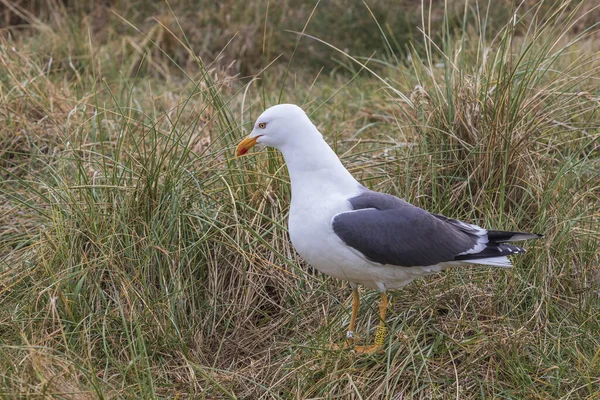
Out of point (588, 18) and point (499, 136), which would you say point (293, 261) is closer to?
point (499, 136)

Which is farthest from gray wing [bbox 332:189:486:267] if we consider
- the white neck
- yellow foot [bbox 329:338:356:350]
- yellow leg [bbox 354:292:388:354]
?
yellow foot [bbox 329:338:356:350]

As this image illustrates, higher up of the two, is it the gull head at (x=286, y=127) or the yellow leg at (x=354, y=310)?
the gull head at (x=286, y=127)

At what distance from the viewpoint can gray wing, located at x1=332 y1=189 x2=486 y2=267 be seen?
3.37 m

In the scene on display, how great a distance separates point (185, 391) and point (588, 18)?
6.04 metres

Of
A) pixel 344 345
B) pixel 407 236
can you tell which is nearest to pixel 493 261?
pixel 407 236

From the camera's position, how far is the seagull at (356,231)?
3375 millimetres

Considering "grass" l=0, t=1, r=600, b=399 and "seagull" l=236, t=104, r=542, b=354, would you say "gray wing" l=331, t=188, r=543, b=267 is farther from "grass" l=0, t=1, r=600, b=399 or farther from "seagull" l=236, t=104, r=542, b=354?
"grass" l=0, t=1, r=600, b=399

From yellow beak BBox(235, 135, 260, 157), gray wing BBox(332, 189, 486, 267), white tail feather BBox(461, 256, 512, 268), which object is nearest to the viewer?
gray wing BBox(332, 189, 486, 267)

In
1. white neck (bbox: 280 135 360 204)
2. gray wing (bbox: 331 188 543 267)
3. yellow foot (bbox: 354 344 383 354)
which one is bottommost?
yellow foot (bbox: 354 344 383 354)

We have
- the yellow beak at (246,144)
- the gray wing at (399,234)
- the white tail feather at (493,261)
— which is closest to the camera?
the gray wing at (399,234)

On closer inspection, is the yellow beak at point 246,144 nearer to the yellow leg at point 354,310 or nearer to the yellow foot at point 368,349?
the yellow leg at point 354,310

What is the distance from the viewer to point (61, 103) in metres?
5.52

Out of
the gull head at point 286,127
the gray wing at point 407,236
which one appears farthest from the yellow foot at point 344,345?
the gull head at point 286,127

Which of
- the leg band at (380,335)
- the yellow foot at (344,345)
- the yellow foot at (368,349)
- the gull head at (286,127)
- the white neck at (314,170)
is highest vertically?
the gull head at (286,127)
